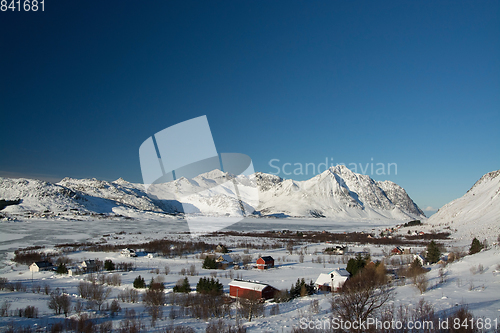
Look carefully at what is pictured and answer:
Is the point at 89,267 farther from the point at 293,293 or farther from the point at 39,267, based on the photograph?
the point at 293,293

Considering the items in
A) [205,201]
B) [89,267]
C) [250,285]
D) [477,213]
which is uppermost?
[205,201]

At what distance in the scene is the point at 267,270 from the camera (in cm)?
2391

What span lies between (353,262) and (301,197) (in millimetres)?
156423

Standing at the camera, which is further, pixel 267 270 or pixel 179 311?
pixel 267 270

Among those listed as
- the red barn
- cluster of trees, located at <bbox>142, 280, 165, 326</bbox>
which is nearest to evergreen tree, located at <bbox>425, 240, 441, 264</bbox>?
the red barn

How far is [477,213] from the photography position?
50.2m

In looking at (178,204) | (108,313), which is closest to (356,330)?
(108,313)

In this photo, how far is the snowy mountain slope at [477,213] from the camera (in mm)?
38969

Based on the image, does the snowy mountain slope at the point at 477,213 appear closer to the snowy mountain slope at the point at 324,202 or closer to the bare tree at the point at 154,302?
the bare tree at the point at 154,302

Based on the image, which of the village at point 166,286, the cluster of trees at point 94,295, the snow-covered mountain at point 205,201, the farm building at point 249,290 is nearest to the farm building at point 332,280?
the village at point 166,286

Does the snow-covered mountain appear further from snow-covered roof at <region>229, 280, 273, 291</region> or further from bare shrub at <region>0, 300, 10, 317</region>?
snow-covered roof at <region>229, 280, 273, 291</region>

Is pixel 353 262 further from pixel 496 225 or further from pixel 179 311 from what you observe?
pixel 496 225

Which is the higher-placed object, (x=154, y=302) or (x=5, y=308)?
(x=5, y=308)

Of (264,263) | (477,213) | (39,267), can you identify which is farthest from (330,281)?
(477,213)
